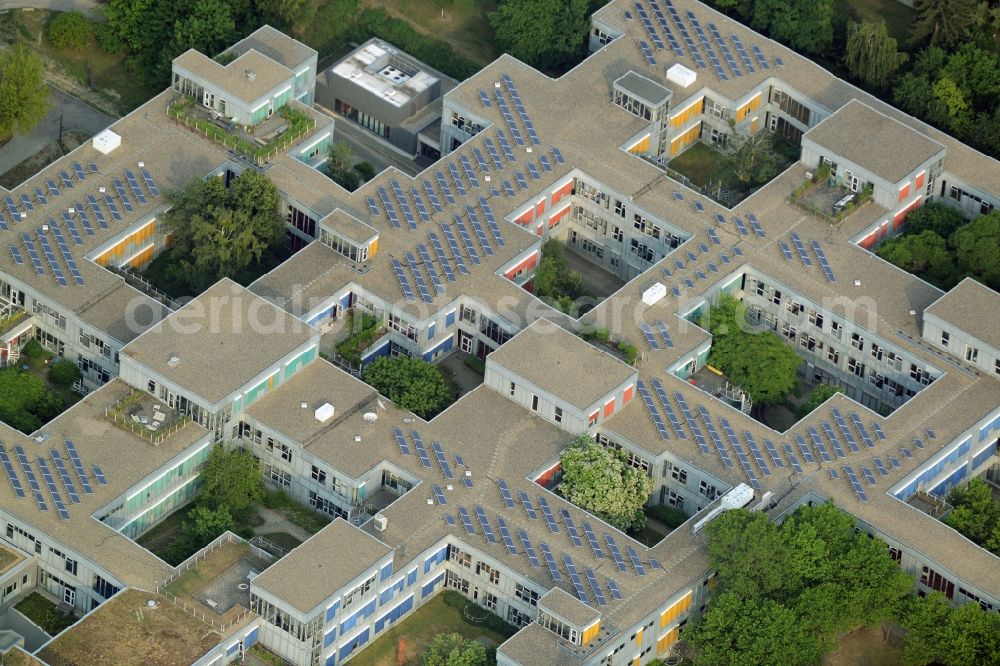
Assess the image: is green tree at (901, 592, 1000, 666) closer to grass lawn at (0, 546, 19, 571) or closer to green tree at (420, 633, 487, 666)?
green tree at (420, 633, 487, 666)

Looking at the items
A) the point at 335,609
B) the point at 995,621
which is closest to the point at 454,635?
the point at 335,609

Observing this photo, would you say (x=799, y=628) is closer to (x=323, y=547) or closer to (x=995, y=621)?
(x=995, y=621)

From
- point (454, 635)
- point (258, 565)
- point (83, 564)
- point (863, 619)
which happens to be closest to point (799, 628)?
point (863, 619)

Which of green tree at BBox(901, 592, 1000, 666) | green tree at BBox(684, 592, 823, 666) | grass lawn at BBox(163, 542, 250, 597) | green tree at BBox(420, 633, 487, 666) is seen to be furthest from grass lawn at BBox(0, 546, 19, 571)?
green tree at BBox(901, 592, 1000, 666)

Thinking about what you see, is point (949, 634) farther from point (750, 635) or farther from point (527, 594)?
point (527, 594)

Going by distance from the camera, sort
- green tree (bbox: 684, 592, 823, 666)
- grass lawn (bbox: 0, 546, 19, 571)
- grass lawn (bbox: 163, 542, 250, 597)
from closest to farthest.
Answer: green tree (bbox: 684, 592, 823, 666), grass lawn (bbox: 163, 542, 250, 597), grass lawn (bbox: 0, 546, 19, 571)

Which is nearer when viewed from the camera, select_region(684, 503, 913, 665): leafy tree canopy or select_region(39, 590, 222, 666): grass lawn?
select_region(39, 590, 222, 666): grass lawn
